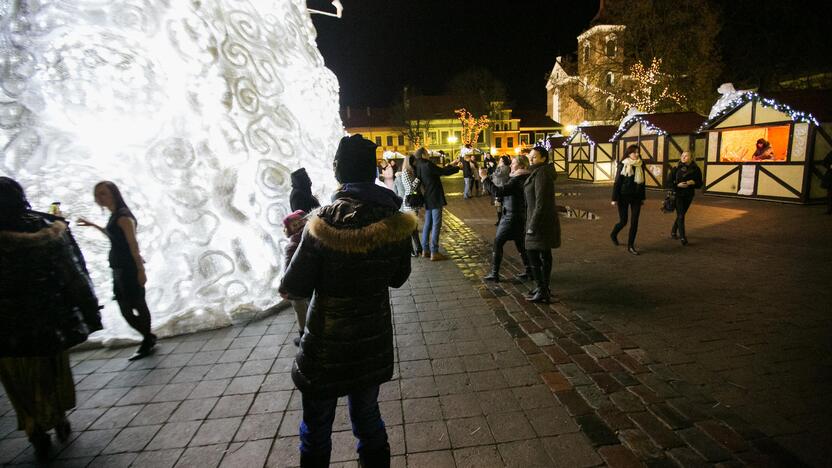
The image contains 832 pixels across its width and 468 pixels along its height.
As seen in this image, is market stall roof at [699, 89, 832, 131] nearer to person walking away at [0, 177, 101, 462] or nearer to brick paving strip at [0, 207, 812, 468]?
brick paving strip at [0, 207, 812, 468]

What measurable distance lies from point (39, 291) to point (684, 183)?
922 centimetres

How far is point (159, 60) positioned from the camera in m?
4.79

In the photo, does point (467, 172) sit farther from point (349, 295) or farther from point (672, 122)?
point (349, 295)

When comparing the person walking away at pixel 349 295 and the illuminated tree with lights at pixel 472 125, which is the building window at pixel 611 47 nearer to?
the illuminated tree with lights at pixel 472 125

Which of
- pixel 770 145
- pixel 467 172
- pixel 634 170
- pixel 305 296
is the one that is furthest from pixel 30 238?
pixel 770 145

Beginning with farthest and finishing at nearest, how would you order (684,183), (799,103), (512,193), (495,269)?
(799,103), (684,183), (495,269), (512,193)

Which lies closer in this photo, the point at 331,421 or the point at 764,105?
the point at 331,421

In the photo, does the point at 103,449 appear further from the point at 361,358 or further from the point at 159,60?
the point at 159,60

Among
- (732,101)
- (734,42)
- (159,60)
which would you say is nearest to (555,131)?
(734,42)

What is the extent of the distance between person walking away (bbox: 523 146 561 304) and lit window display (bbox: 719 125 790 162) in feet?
43.5

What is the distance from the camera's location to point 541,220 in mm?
5094

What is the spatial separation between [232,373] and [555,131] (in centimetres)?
6943

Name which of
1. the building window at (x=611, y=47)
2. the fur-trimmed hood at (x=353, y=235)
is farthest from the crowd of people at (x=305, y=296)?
the building window at (x=611, y=47)

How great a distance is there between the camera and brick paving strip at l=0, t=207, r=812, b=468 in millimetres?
2725
